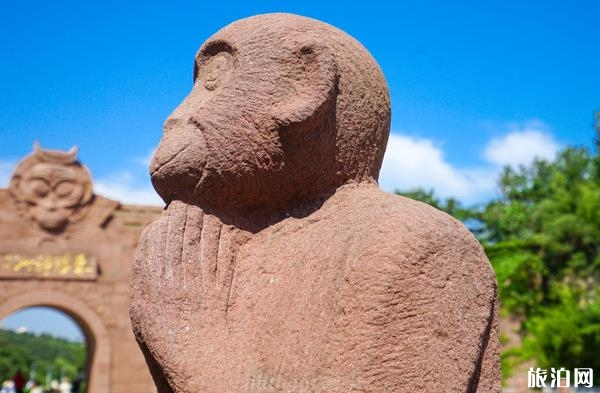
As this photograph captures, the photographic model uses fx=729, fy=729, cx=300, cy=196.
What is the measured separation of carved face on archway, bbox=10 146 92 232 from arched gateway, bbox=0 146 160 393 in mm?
15

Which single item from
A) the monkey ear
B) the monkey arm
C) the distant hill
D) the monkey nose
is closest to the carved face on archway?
the monkey nose

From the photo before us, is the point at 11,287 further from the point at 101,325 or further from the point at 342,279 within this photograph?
the point at 342,279

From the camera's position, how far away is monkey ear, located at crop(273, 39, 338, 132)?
7.44 ft

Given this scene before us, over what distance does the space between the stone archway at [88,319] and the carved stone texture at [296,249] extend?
32.6ft

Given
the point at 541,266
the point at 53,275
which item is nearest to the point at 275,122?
the point at 53,275

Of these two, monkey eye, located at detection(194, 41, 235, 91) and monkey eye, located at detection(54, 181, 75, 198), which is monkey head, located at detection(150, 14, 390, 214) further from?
monkey eye, located at detection(54, 181, 75, 198)

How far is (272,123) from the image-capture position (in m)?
2.29

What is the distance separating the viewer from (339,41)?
8.14 ft

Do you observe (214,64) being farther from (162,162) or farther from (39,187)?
(39,187)

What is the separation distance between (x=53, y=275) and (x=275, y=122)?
33.9 feet

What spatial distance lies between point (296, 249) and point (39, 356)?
262 feet

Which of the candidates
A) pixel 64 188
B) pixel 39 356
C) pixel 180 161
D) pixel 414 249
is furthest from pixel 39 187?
pixel 39 356

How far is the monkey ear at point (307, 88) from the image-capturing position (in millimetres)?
2268

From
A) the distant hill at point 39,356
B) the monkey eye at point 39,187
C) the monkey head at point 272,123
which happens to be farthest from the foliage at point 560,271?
the distant hill at point 39,356
